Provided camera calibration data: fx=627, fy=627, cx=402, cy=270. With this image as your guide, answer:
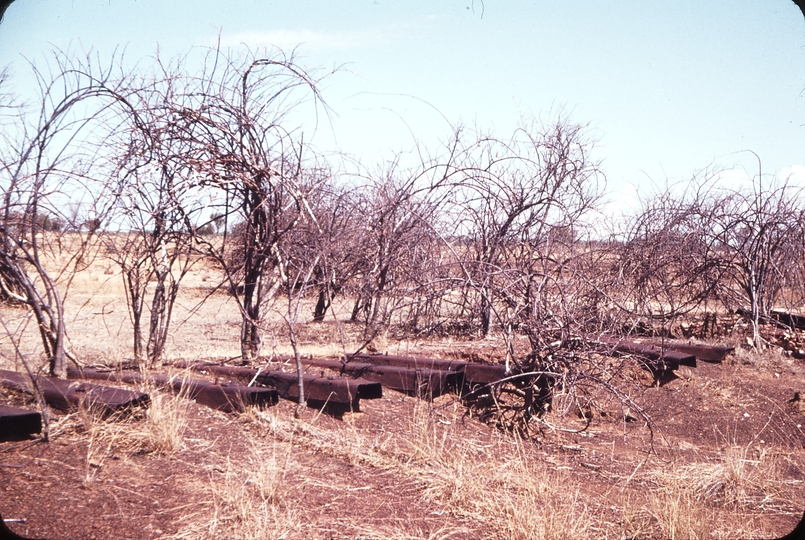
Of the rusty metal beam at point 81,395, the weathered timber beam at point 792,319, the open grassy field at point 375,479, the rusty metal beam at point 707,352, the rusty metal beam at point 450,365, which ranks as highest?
the weathered timber beam at point 792,319

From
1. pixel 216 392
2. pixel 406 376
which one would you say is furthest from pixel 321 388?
pixel 406 376

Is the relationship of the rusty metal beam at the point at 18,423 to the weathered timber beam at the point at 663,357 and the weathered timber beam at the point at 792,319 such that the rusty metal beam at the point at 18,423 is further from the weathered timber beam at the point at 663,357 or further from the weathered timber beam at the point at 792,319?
the weathered timber beam at the point at 792,319

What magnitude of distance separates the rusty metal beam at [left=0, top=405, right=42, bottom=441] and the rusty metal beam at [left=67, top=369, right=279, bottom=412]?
1051mm

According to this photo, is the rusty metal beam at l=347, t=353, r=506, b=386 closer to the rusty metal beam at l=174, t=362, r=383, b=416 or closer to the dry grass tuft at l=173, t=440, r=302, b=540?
the rusty metal beam at l=174, t=362, r=383, b=416

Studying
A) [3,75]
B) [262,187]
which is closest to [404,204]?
[262,187]

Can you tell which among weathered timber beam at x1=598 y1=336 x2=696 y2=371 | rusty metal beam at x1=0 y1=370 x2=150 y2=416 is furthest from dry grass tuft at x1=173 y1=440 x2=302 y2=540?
weathered timber beam at x1=598 y1=336 x2=696 y2=371

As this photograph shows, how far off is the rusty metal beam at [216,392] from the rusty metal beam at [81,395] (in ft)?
1.40

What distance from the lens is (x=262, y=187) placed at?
5965 millimetres

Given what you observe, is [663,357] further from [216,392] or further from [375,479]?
[216,392]

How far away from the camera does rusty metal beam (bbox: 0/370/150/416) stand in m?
4.26

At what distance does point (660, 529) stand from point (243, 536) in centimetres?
221

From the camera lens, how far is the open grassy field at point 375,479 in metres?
3.14

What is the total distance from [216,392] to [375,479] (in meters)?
1.80

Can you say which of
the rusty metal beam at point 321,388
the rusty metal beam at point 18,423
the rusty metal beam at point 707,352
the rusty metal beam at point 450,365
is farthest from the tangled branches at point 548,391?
the rusty metal beam at point 18,423
